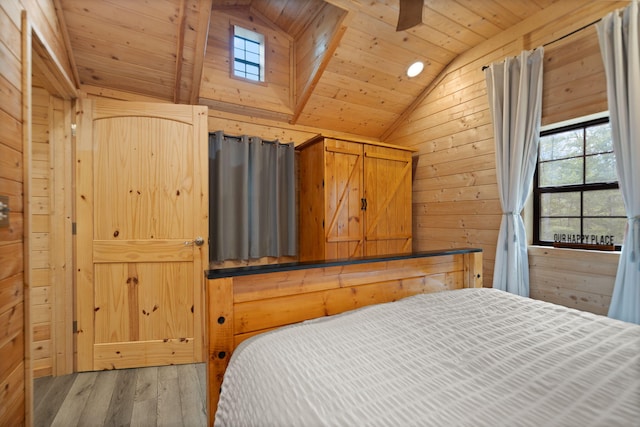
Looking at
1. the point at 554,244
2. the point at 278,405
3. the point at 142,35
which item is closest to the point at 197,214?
the point at 142,35

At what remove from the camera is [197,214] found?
7.60 feet

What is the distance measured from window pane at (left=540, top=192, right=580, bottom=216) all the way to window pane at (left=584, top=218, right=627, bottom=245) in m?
0.12

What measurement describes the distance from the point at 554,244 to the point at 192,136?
3163 mm

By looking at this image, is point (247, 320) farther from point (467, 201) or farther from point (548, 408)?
point (467, 201)

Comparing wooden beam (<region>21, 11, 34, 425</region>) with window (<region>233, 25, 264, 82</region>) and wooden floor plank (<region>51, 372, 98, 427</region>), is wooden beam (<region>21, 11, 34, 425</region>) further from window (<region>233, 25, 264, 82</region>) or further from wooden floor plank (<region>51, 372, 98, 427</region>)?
window (<region>233, 25, 264, 82</region>)

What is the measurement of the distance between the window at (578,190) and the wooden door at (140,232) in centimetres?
295

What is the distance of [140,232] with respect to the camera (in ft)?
7.22

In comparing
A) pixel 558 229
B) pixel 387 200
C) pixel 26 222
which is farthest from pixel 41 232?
pixel 558 229

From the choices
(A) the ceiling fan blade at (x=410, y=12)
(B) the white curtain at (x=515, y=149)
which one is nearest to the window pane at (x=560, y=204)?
(B) the white curtain at (x=515, y=149)

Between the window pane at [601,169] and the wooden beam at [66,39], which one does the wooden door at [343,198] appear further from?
the wooden beam at [66,39]

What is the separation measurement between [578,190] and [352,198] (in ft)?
6.13

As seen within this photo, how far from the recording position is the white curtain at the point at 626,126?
173 centimetres

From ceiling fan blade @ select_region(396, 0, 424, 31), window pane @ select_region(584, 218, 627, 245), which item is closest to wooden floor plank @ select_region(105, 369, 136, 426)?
→ ceiling fan blade @ select_region(396, 0, 424, 31)

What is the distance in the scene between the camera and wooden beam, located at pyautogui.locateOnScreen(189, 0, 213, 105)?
192cm
